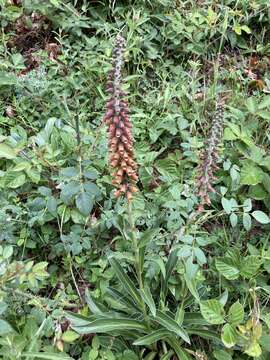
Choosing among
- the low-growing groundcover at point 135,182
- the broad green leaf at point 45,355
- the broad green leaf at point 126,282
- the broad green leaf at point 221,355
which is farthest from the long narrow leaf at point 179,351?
the broad green leaf at point 45,355

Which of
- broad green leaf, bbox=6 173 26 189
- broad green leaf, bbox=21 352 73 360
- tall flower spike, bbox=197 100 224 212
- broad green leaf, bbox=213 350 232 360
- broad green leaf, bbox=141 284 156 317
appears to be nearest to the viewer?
tall flower spike, bbox=197 100 224 212

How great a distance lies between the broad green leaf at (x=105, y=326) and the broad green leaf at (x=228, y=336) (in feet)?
1.40

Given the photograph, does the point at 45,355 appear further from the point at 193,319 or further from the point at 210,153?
the point at 210,153

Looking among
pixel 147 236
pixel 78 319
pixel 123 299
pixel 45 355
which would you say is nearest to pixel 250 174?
pixel 147 236

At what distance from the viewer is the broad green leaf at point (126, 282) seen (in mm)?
2490

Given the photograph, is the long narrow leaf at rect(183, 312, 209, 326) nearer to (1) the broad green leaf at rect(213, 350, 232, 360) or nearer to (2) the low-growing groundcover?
(2) the low-growing groundcover

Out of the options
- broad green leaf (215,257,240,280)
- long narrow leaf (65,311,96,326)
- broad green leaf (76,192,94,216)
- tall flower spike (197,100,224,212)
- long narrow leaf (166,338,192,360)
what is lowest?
long narrow leaf (166,338,192,360)

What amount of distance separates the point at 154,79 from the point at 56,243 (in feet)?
5.19

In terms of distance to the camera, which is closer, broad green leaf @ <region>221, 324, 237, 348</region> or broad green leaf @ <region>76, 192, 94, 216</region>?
broad green leaf @ <region>221, 324, 237, 348</region>

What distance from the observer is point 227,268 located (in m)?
2.62

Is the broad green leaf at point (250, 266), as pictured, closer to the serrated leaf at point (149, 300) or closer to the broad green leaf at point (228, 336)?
the broad green leaf at point (228, 336)

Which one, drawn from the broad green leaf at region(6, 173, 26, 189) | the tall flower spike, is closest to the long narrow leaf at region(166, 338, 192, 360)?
the tall flower spike

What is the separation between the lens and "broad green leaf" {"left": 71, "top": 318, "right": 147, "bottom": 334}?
93.2 inches

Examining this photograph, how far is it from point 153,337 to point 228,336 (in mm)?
352
